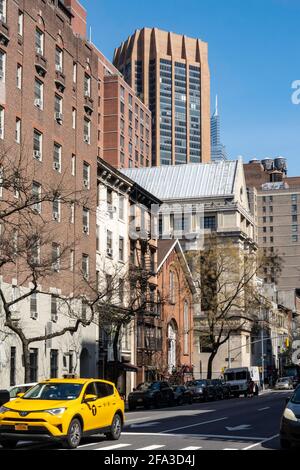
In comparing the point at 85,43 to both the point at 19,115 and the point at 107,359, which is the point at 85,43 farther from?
the point at 107,359

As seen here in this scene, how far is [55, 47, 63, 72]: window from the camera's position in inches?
1892

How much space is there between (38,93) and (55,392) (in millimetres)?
28969

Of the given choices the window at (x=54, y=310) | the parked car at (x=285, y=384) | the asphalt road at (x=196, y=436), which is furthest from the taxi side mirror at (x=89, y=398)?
the parked car at (x=285, y=384)

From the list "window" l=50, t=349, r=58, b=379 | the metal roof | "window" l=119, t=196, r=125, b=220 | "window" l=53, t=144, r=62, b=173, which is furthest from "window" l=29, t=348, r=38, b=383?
the metal roof

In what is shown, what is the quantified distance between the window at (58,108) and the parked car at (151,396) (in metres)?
17.0

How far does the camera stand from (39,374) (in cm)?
4247

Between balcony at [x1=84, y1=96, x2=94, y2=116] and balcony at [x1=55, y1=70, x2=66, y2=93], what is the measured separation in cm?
406

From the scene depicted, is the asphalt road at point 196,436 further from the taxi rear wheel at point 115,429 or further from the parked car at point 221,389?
the parked car at point 221,389

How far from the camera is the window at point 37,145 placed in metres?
44.0

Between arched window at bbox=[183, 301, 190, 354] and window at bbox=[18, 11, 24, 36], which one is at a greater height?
window at bbox=[18, 11, 24, 36]

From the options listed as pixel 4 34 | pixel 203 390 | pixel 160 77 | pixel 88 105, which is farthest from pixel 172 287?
pixel 160 77

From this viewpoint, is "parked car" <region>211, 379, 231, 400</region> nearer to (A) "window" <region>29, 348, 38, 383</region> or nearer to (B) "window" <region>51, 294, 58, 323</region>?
(B) "window" <region>51, 294, 58, 323</region>

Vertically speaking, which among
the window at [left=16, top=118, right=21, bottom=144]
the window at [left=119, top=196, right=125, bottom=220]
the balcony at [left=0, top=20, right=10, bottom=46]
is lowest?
the window at [left=119, top=196, right=125, bottom=220]
